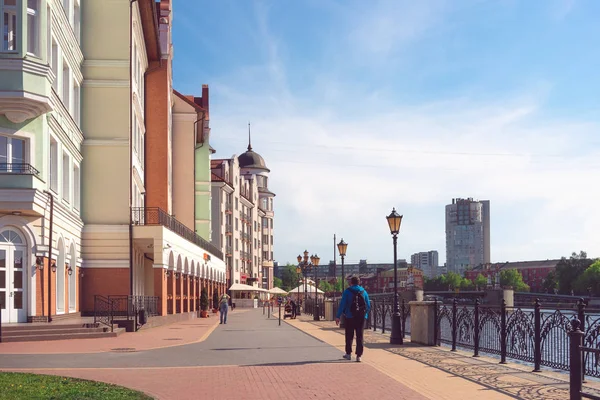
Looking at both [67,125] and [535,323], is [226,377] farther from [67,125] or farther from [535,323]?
[67,125]

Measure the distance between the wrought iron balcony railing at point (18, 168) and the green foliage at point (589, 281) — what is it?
115823 mm

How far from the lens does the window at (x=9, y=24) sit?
2205cm

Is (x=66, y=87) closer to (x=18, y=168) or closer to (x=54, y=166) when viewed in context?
(x=54, y=166)

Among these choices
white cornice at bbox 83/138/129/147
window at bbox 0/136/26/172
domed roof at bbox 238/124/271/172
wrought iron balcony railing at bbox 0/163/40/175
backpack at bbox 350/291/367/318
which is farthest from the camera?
domed roof at bbox 238/124/271/172

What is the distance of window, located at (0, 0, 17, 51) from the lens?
22047 millimetres

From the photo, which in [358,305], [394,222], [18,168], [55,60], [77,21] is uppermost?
[77,21]

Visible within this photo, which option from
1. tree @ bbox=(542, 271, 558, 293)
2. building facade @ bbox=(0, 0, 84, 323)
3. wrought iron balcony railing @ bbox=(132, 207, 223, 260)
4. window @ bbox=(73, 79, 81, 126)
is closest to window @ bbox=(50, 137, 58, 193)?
building facade @ bbox=(0, 0, 84, 323)

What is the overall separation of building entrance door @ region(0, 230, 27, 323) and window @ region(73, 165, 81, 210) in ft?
23.5

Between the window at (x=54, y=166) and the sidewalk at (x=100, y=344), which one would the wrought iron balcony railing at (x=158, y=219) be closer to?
the window at (x=54, y=166)

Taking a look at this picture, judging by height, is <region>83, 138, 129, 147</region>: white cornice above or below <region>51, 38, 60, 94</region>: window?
below

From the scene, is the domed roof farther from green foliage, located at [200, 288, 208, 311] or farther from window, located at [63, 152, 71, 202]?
window, located at [63, 152, 71, 202]

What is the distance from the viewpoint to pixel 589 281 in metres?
128

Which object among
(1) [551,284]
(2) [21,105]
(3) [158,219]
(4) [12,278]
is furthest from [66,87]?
(1) [551,284]

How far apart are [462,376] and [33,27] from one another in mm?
16584
